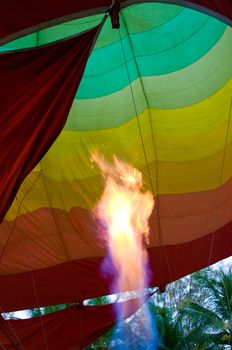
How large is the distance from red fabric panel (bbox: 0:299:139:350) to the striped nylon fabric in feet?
0.79

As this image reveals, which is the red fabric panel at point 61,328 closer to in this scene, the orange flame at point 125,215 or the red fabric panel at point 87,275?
the red fabric panel at point 87,275

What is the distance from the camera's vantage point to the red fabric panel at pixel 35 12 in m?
2.93

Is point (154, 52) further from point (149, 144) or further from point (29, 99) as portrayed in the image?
point (29, 99)

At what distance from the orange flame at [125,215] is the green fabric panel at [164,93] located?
1.24ft

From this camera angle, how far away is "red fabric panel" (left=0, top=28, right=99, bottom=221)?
3109mm

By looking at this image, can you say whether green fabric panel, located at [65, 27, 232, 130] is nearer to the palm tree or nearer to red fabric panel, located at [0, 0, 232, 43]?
red fabric panel, located at [0, 0, 232, 43]

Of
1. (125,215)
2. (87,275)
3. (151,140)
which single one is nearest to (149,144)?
Answer: (151,140)

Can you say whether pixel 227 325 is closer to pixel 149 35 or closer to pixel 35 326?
pixel 35 326

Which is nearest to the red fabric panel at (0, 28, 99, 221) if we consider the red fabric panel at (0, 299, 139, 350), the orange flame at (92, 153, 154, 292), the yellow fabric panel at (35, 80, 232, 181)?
the yellow fabric panel at (35, 80, 232, 181)

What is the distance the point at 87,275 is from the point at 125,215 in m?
0.93

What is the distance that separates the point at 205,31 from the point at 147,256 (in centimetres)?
237

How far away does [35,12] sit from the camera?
2.97 metres

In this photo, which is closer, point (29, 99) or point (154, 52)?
point (29, 99)

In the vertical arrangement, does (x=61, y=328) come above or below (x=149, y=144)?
below
